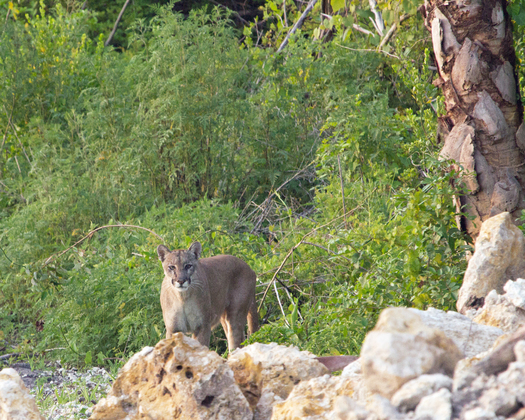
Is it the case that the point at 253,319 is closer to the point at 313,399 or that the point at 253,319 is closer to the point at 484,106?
the point at 484,106

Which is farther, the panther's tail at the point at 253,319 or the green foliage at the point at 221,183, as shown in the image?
the panther's tail at the point at 253,319

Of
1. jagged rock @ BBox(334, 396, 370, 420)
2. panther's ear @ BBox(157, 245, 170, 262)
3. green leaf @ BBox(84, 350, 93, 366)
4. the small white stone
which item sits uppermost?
the small white stone

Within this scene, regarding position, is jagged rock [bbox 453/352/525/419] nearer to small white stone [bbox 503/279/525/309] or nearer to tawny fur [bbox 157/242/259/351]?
small white stone [bbox 503/279/525/309]

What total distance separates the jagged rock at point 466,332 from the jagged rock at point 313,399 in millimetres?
480

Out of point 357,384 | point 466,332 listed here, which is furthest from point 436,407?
point 466,332

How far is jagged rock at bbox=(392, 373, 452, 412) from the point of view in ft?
6.40

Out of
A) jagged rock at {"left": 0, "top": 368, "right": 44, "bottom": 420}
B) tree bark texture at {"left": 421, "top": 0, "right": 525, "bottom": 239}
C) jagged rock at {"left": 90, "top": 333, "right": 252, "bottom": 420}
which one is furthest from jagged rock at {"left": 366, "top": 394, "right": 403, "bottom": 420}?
tree bark texture at {"left": 421, "top": 0, "right": 525, "bottom": 239}

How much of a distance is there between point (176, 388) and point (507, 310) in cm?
164

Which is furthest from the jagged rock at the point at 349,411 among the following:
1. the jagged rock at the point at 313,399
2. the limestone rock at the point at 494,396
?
the jagged rock at the point at 313,399

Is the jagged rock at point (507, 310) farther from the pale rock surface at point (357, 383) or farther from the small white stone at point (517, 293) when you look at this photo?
the pale rock surface at point (357, 383)

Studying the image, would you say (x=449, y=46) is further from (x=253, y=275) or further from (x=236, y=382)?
(x=236, y=382)

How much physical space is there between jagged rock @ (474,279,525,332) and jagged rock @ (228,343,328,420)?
34.4 inches

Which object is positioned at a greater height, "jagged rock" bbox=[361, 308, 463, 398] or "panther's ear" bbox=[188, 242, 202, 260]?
"jagged rock" bbox=[361, 308, 463, 398]

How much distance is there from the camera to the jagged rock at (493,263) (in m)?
3.58
